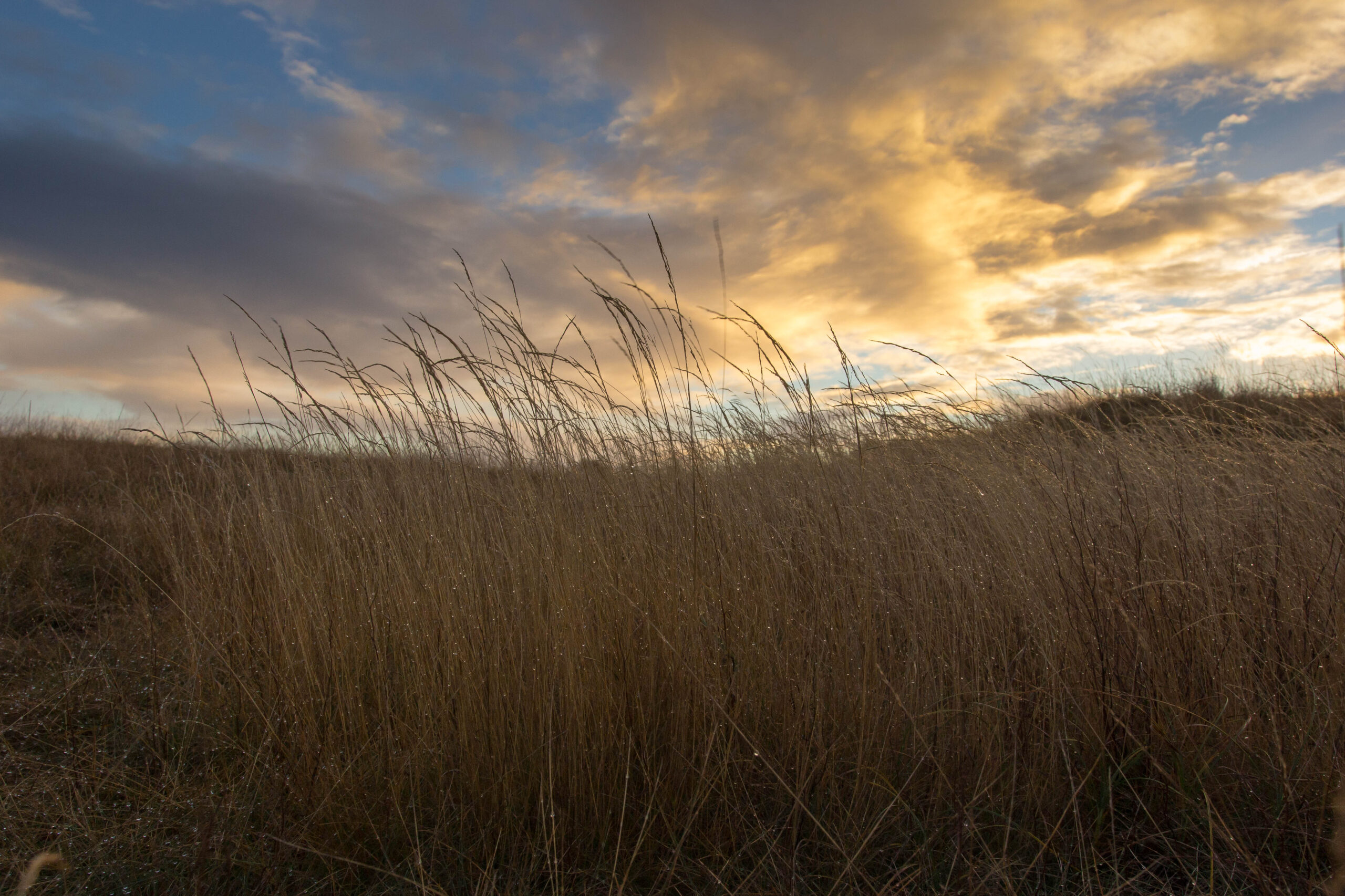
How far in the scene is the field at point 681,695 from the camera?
1617 millimetres

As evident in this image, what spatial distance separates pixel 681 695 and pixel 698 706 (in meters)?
0.06

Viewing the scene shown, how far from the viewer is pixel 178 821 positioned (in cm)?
187

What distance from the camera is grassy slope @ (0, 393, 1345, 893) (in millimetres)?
1617

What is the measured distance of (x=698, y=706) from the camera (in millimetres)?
1780

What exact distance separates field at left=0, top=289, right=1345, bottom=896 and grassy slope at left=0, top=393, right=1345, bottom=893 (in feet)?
0.04

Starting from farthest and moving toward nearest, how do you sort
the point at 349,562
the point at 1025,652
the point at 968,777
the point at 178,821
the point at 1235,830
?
the point at 349,562, the point at 1025,652, the point at 178,821, the point at 968,777, the point at 1235,830

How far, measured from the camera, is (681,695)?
1771 mm

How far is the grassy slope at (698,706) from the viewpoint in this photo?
1.62m

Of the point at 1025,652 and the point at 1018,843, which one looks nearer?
the point at 1018,843

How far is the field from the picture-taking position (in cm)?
162

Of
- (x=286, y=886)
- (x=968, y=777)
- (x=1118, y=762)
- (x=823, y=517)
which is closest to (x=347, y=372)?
(x=286, y=886)

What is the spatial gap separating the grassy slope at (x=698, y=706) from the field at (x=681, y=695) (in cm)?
1

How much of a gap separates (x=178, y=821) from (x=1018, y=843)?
2.30m

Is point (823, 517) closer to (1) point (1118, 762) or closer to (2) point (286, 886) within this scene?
(1) point (1118, 762)
